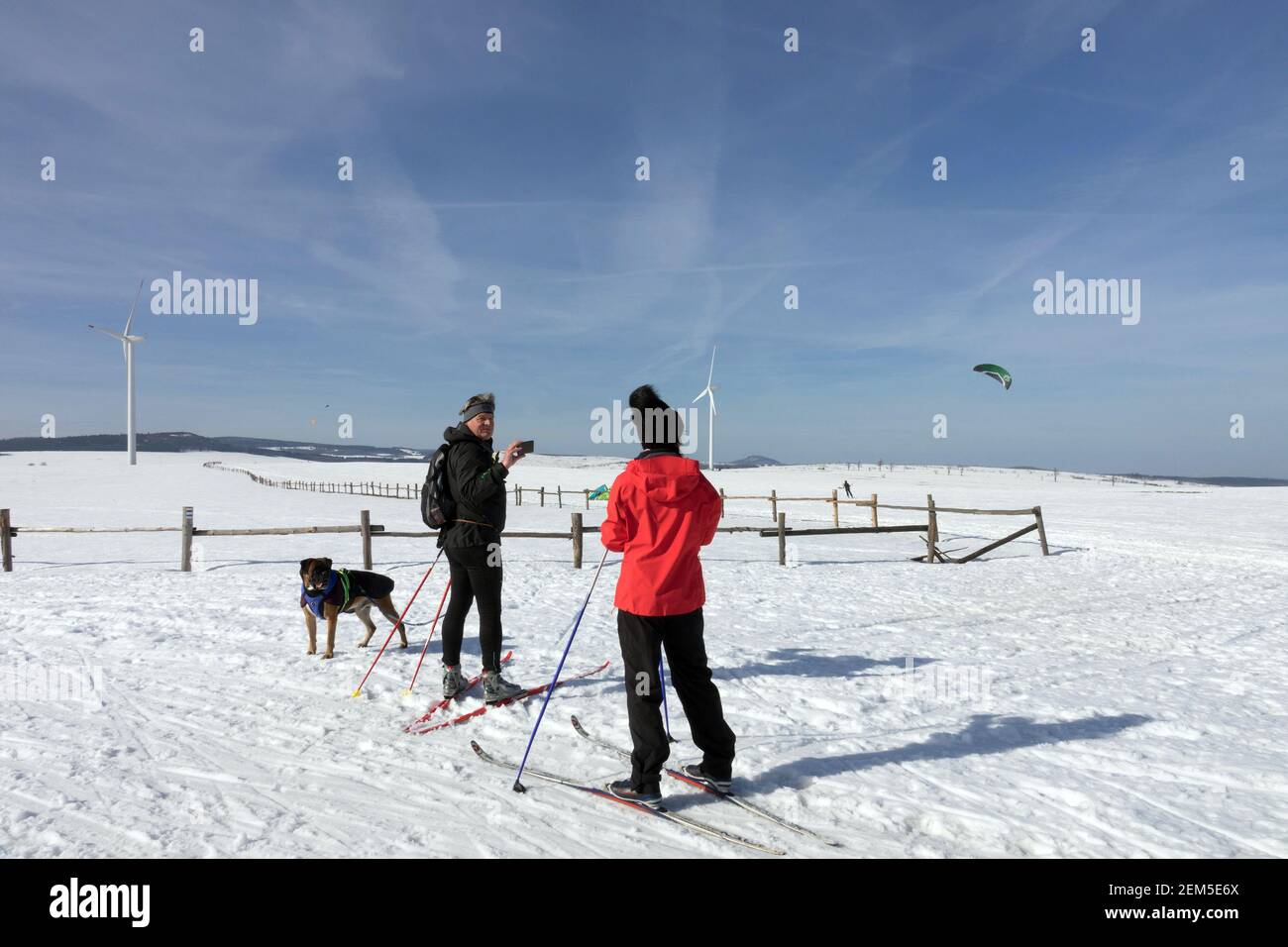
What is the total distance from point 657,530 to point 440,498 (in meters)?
2.09

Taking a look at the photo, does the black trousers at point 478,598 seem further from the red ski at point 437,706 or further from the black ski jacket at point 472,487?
the red ski at point 437,706

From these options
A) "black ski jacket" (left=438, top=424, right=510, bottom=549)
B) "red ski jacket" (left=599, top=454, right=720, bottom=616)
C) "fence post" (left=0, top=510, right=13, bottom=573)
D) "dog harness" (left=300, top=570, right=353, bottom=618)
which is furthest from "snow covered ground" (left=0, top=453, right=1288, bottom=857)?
"fence post" (left=0, top=510, right=13, bottom=573)

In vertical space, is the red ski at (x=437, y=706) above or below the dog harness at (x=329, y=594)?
below

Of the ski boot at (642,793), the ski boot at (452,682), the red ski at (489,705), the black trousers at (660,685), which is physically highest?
the black trousers at (660,685)

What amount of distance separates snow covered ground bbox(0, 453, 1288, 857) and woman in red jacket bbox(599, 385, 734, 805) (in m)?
0.41

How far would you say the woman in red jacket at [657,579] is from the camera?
135 inches

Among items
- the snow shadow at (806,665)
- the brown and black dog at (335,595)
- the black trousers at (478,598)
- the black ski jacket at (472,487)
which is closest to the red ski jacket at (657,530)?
the black ski jacket at (472,487)

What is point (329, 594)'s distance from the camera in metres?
6.25

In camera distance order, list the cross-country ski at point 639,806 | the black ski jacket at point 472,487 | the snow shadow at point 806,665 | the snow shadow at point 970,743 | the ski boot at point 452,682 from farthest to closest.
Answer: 1. the snow shadow at point 806,665
2. the ski boot at point 452,682
3. the black ski jacket at point 472,487
4. the snow shadow at point 970,743
5. the cross-country ski at point 639,806

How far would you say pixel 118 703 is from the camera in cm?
516

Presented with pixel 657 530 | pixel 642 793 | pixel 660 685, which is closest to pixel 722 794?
pixel 642 793

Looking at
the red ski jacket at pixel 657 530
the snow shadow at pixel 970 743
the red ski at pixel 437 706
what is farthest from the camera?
the red ski at pixel 437 706
